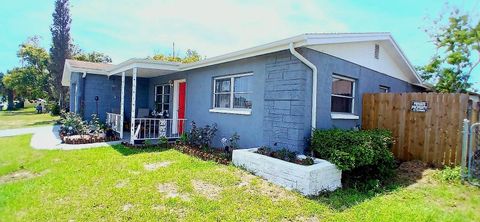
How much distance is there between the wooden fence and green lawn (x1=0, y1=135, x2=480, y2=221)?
1.61 m

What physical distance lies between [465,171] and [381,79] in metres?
4.67

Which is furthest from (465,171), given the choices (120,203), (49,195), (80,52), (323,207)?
(80,52)

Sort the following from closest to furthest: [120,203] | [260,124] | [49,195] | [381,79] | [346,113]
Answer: [120,203]
[49,195]
[260,124]
[346,113]
[381,79]

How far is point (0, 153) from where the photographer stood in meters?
9.09

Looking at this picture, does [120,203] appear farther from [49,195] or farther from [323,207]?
[323,207]

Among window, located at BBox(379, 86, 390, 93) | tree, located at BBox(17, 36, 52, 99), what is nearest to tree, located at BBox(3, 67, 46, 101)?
tree, located at BBox(17, 36, 52, 99)

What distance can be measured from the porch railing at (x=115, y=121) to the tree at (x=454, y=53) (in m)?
18.3

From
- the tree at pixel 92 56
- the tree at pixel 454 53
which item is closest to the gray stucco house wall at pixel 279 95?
the tree at pixel 454 53

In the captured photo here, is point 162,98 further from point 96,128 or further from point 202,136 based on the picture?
point 202,136

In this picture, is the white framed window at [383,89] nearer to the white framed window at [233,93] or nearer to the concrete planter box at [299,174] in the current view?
the white framed window at [233,93]

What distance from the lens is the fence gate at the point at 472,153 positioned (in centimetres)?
571

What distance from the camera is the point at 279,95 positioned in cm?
688

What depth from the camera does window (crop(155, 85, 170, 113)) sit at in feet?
41.7

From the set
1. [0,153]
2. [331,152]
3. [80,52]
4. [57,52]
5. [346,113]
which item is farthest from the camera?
[80,52]
